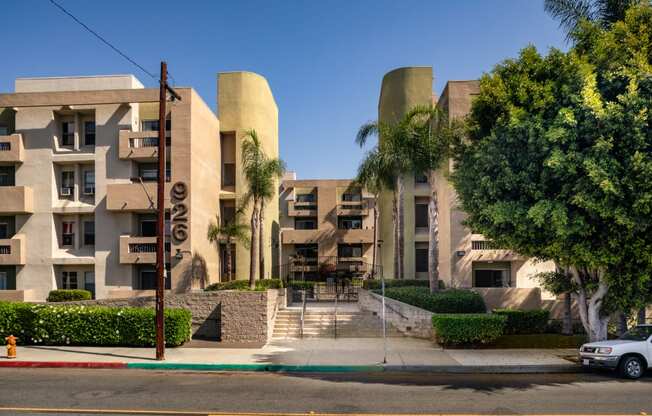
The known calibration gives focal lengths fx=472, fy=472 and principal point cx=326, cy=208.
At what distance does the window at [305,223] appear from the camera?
4650 centimetres

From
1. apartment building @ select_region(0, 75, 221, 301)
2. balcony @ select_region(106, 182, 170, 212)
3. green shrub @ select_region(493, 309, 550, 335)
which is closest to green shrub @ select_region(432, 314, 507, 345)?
green shrub @ select_region(493, 309, 550, 335)

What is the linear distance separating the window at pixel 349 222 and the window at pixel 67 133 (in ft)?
80.6

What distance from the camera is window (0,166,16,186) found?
28.4 meters

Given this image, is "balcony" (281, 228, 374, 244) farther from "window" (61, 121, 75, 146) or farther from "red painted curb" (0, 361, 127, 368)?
"red painted curb" (0, 361, 127, 368)

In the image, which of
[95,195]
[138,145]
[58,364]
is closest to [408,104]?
[138,145]

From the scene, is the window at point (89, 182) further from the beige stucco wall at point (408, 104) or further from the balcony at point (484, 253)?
the balcony at point (484, 253)

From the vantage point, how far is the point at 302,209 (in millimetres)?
46094

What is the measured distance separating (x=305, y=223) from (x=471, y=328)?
31.2 m

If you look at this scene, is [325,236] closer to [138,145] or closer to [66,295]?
[138,145]

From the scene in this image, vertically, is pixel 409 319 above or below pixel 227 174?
below

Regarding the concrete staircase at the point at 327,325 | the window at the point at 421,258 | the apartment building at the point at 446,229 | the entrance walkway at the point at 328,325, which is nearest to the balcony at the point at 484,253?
the apartment building at the point at 446,229

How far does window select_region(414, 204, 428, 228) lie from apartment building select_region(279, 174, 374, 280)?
25.1 feet

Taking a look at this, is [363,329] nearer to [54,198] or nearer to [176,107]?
[176,107]

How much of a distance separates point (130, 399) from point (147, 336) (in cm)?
705
